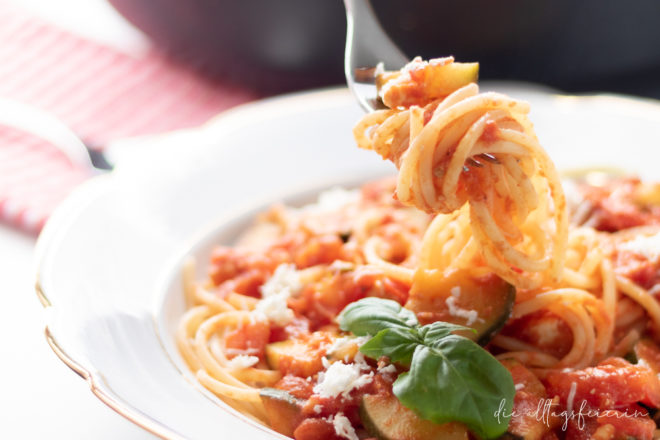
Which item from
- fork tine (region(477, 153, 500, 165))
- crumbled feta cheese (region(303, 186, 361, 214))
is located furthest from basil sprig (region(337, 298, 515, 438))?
crumbled feta cheese (region(303, 186, 361, 214))

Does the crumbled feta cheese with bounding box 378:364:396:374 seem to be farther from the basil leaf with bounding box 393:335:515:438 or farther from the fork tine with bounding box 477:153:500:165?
the fork tine with bounding box 477:153:500:165

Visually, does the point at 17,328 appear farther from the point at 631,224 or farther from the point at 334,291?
the point at 631,224

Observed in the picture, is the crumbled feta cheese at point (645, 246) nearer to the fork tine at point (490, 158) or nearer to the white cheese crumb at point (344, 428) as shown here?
the fork tine at point (490, 158)

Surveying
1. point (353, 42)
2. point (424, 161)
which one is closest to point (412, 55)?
point (353, 42)

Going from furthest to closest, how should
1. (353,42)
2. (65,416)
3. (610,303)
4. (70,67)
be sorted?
(70,67)
(353,42)
(610,303)
(65,416)

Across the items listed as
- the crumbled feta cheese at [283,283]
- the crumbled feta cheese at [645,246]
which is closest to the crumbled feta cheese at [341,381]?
the crumbled feta cheese at [283,283]
